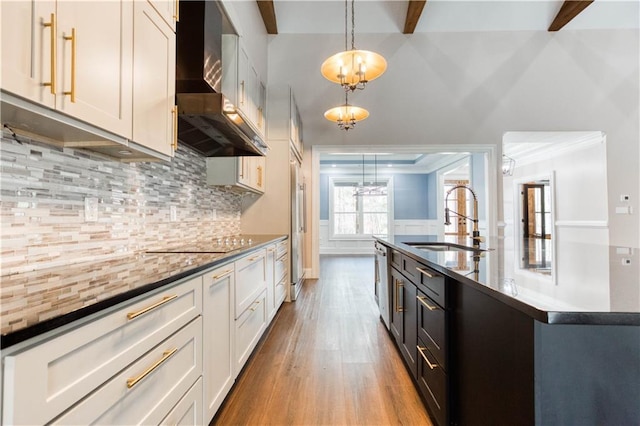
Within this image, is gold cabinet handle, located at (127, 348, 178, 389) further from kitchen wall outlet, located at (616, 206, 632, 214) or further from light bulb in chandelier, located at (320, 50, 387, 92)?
kitchen wall outlet, located at (616, 206, 632, 214)

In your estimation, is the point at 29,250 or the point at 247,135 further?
the point at 247,135

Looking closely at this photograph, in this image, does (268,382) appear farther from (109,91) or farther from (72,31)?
(72,31)

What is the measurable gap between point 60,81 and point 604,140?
23.5 ft

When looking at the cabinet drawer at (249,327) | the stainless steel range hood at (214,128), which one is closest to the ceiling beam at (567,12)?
the stainless steel range hood at (214,128)

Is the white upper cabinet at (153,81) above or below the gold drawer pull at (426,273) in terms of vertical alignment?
above

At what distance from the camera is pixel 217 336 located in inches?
59.7

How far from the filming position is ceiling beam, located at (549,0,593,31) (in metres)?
4.53

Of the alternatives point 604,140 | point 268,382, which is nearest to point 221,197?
point 268,382

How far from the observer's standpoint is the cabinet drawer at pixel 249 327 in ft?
6.10

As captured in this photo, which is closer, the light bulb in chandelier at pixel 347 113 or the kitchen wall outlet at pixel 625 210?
the light bulb in chandelier at pixel 347 113

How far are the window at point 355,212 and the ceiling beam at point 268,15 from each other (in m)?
4.90

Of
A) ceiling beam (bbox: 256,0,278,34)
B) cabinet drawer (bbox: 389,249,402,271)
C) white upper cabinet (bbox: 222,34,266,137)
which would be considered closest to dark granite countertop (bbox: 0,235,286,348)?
cabinet drawer (bbox: 389,249,402,271)

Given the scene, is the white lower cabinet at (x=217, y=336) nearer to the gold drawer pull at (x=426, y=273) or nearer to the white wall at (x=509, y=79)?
the gold drawer pull at (x=426, y=273)

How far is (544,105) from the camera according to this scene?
515 centimetres
